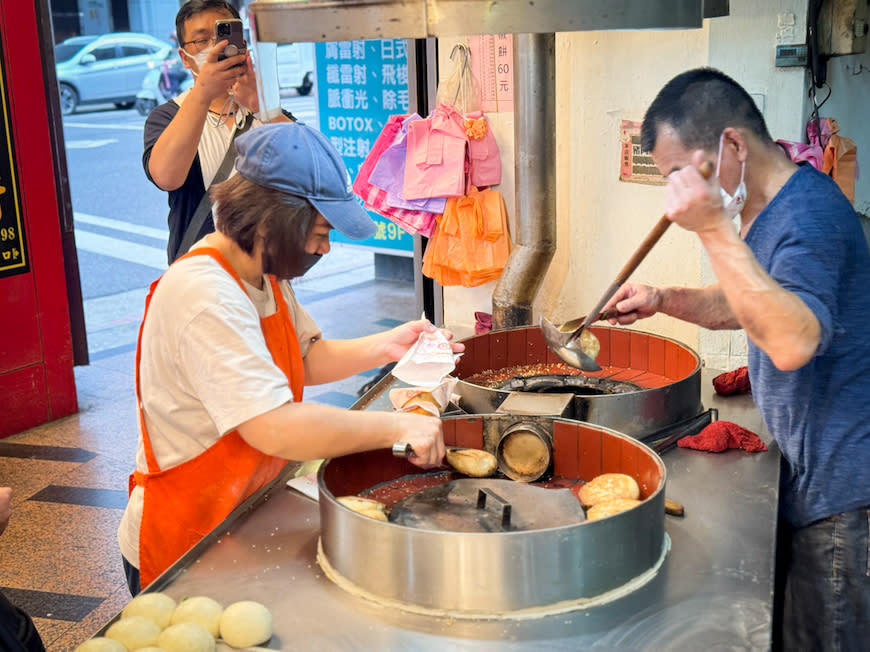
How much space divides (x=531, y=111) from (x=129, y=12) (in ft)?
59.1

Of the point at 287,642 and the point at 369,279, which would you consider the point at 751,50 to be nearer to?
the point at 287,642

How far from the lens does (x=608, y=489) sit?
1949 mm

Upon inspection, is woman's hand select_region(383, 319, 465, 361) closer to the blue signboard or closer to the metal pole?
the metal pole

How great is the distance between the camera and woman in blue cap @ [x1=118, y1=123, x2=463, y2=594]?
70.6 inches

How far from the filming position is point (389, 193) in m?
3.99

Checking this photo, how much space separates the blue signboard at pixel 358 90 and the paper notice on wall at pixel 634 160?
8.71ft

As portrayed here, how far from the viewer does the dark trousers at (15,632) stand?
1.64 meters

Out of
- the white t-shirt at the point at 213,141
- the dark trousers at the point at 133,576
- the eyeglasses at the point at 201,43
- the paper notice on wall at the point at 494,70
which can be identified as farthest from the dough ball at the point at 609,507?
the paper notice on wall at the point at 494,70

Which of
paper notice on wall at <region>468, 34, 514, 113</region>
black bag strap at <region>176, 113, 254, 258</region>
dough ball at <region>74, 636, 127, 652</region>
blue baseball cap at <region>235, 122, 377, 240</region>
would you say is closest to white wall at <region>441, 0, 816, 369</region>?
paper notice on wall at <region>468, 34, 514, 113</region>

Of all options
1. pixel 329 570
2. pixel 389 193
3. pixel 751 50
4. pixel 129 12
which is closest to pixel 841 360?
pixel 329 570

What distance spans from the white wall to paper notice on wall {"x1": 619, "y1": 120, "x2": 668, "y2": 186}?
0.03m

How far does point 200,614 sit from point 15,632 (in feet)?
Result: 1.49

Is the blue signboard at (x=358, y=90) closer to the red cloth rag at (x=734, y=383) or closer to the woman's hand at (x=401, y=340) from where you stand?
the red cloth rag at (x=734, y=383)

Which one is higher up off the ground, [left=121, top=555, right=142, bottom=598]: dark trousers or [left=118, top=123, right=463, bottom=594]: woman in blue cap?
[left=118, top=123, right=463, bottom=594]: woman in blue cap
